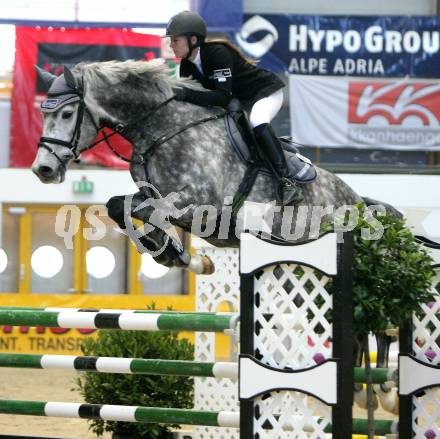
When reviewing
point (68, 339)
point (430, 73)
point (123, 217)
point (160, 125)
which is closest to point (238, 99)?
point (160, 125)

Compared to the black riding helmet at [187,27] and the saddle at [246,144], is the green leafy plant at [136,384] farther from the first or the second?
the black riding helmet at [187,27]

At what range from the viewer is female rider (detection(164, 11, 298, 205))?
4.55 metres

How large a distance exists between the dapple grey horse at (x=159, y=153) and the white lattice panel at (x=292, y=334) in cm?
132

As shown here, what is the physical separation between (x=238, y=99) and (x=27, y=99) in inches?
313

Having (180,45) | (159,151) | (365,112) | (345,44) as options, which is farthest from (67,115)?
(345,44)

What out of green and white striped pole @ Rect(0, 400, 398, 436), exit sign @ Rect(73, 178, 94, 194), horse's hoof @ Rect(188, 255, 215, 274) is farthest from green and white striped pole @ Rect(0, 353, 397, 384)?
exit sign @ Rect(73, 178, 94, 194)

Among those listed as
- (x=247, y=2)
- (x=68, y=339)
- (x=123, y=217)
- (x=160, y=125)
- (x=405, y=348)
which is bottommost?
(x=68, y=339)

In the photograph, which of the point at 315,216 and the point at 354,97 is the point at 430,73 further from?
the point at 315,216

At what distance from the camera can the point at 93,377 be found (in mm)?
4816

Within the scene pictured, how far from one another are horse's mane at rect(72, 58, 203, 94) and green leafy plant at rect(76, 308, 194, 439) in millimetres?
1411

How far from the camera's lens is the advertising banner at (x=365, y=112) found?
12.5 metres

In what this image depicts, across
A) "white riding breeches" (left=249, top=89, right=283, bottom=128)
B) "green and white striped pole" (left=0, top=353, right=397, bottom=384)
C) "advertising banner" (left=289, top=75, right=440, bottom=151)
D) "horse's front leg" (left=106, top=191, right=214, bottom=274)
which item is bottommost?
"green and white striped pole" (left=0, top=353, right=397, bottom=384)

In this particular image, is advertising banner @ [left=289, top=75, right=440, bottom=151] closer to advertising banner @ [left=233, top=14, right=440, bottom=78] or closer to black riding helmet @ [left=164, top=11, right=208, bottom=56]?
advertising banner @ [left=233, top=14, right=440, bottom=78]

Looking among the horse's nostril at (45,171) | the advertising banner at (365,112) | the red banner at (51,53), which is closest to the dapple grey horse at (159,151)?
the horse's nostril at (45,171)
